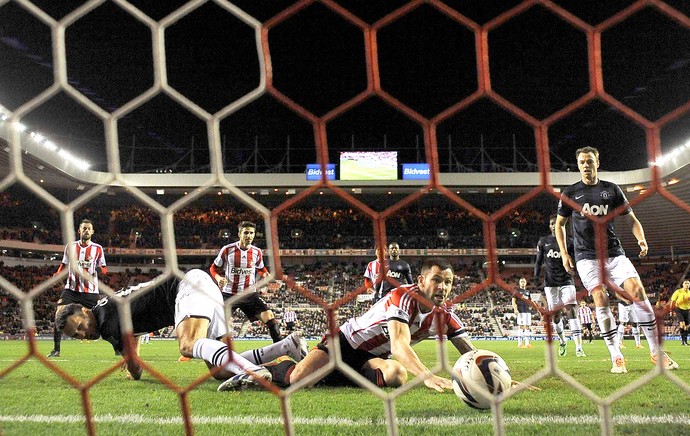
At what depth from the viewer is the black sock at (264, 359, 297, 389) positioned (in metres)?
3.28

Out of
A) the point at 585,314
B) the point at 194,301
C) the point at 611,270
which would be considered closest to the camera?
the point at 194,301

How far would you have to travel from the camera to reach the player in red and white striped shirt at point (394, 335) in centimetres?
271

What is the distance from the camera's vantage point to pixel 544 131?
61.9 inches

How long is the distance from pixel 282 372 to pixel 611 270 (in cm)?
241

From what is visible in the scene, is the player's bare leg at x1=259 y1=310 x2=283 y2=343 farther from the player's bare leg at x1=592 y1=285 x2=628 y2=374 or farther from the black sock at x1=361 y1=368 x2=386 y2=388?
the player's bare leg at x1=592 y1=285 x2=628 y2=374

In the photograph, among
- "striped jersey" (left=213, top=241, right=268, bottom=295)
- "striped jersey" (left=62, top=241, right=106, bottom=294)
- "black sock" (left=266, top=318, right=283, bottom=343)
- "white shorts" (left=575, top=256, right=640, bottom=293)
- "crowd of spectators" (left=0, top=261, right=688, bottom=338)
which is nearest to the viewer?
"white shorts" (left=575, top=256, right=640, bottom=293)

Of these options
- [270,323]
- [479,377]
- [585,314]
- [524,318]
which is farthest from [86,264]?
[585,314]

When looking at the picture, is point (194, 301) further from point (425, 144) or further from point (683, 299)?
point (683, 299)

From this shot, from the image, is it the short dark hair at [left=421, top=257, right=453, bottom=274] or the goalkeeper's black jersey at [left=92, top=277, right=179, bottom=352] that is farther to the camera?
the goalkeeper's black jersey at [left=92, top=277, right=179, bottom=352]

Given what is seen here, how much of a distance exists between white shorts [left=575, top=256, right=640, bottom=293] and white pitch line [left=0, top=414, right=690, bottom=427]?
1625mm

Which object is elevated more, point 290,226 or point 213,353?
point 290,226

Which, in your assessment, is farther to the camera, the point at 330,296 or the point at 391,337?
the point at 330,296

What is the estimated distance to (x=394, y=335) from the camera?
281 cm

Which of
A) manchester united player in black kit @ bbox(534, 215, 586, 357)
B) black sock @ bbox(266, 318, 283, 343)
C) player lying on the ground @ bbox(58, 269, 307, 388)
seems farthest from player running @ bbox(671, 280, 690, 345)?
player lying on the ground @ bbox(58, 269, 307, 388)
